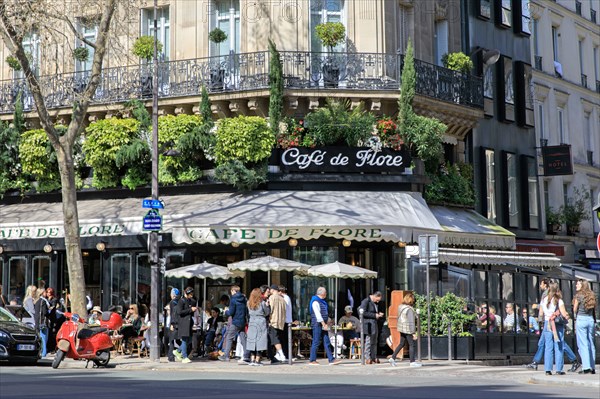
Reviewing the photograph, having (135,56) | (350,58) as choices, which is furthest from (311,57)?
(135,56)

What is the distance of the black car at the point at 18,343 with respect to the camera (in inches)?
896

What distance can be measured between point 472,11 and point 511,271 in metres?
11.2

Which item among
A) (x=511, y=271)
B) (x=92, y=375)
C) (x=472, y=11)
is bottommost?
(x=92, y=375)

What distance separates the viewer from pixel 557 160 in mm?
39625

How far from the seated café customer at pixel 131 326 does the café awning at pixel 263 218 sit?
215 cm

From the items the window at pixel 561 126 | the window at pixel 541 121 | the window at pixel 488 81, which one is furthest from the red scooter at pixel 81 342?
the window at pixel 561 126

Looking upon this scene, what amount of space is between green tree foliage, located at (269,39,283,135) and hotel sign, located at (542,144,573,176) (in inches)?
583

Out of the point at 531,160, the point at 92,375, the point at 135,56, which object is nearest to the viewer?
the point at 92,375

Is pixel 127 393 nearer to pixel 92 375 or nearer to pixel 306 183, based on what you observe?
pixel 92 375

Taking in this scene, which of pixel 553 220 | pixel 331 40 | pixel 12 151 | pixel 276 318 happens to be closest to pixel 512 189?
pixel 553 220

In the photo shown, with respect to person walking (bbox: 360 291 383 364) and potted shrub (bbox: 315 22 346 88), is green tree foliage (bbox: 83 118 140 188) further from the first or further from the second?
person walking (bbox: 360 291 383 364)

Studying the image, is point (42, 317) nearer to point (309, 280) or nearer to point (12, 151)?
point (309, 280)

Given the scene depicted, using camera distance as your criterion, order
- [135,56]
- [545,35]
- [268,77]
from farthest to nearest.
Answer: [545,35], [135,56], [268,77]

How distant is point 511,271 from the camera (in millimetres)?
28422
